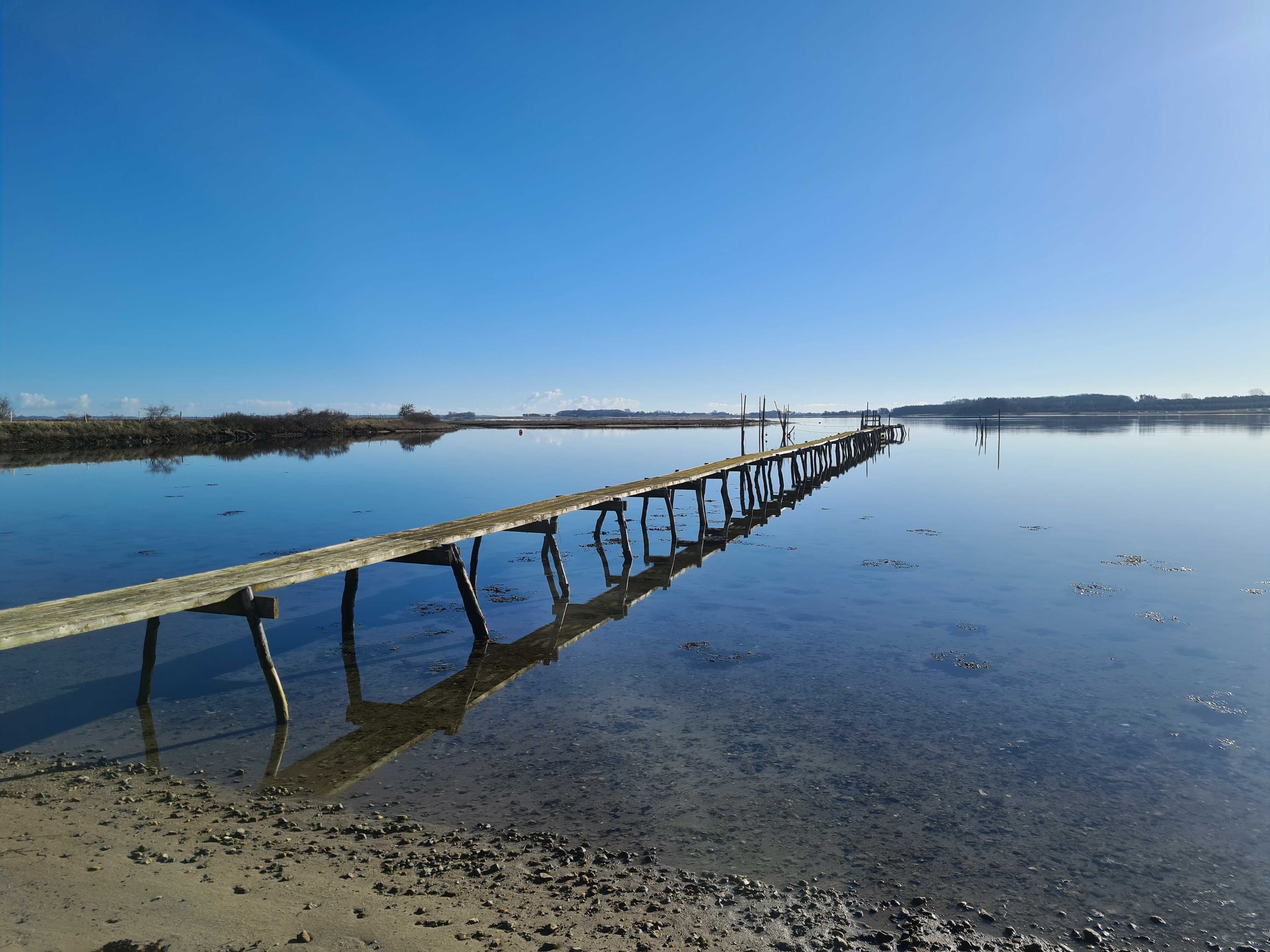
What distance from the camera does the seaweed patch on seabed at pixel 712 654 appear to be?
8.73 metres

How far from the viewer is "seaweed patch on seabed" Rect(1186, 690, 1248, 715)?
7.09 metres

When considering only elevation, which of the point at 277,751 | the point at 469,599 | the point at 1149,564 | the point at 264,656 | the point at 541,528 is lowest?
the point at 1149,564

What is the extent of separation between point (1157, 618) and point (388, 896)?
37.8ft

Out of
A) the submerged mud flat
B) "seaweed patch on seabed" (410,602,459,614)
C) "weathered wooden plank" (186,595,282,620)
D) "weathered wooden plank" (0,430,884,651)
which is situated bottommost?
"seaweed patch on seabed" (410,602,459,614)

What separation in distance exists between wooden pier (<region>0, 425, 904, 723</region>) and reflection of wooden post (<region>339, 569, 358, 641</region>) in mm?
16

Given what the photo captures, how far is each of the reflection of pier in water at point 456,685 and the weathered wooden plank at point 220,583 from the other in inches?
50.3

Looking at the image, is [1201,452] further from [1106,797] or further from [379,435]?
[379,435]

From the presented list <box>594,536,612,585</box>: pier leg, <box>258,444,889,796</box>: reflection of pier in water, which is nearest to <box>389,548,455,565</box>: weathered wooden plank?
<box>258,444,889,796</box>: reflection of pier in water

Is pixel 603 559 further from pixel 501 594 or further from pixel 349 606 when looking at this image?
pixel 349 606

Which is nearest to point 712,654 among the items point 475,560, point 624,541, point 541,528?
point 541,528

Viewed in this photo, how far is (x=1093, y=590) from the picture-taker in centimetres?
1231

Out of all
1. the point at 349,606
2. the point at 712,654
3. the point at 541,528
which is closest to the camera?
the point at 712,654

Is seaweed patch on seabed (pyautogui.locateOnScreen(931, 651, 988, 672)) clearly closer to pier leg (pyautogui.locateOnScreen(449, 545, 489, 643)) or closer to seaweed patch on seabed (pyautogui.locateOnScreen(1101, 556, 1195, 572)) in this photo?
pier leg (pyautogui.locateOnScreen(449, 545, 489, 643))

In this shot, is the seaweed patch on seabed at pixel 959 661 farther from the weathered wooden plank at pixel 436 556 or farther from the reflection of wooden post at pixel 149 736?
the reflection of wooden post at pixel 149 736
